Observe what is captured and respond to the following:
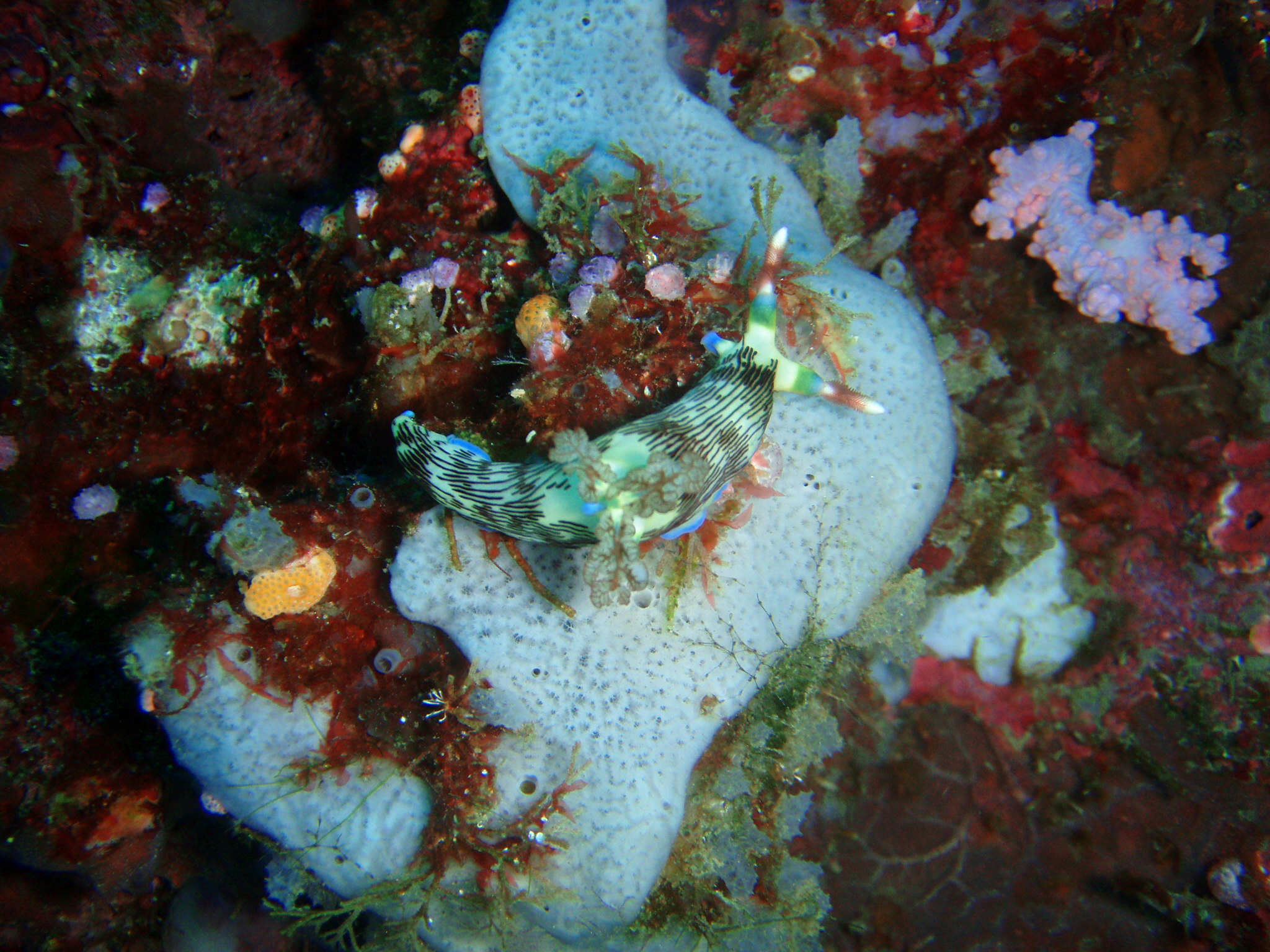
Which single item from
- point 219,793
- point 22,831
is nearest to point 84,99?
point 219,793

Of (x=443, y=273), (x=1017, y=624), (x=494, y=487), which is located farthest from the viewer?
(x=1017, y=624)

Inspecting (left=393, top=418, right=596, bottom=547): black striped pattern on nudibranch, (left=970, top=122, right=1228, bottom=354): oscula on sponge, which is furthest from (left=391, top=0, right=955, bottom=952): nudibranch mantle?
(left=970, top=122, right=1228, bottom=354): oscula on sponge

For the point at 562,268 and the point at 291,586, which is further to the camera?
the point at 562,268

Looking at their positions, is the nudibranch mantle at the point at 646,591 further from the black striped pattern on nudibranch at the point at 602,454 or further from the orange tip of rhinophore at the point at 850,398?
the black striped pattern on nudibranch at the point at 602,454

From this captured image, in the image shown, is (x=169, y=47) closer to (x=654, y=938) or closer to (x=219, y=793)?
(x=219, y=793)

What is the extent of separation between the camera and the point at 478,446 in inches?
125

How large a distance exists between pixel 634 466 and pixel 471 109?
8.69 feet

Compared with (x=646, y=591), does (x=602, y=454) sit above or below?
above

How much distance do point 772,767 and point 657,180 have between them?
3814mm

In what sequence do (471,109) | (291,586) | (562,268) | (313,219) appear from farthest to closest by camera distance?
(313,219), (471,109), (562,268), (291,586)

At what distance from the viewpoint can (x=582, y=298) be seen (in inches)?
112

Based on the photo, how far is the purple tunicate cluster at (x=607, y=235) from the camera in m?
3.00

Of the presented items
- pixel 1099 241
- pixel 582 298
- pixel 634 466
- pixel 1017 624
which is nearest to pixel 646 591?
pixel 634 466

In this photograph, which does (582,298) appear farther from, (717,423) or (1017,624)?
(1017,624)
